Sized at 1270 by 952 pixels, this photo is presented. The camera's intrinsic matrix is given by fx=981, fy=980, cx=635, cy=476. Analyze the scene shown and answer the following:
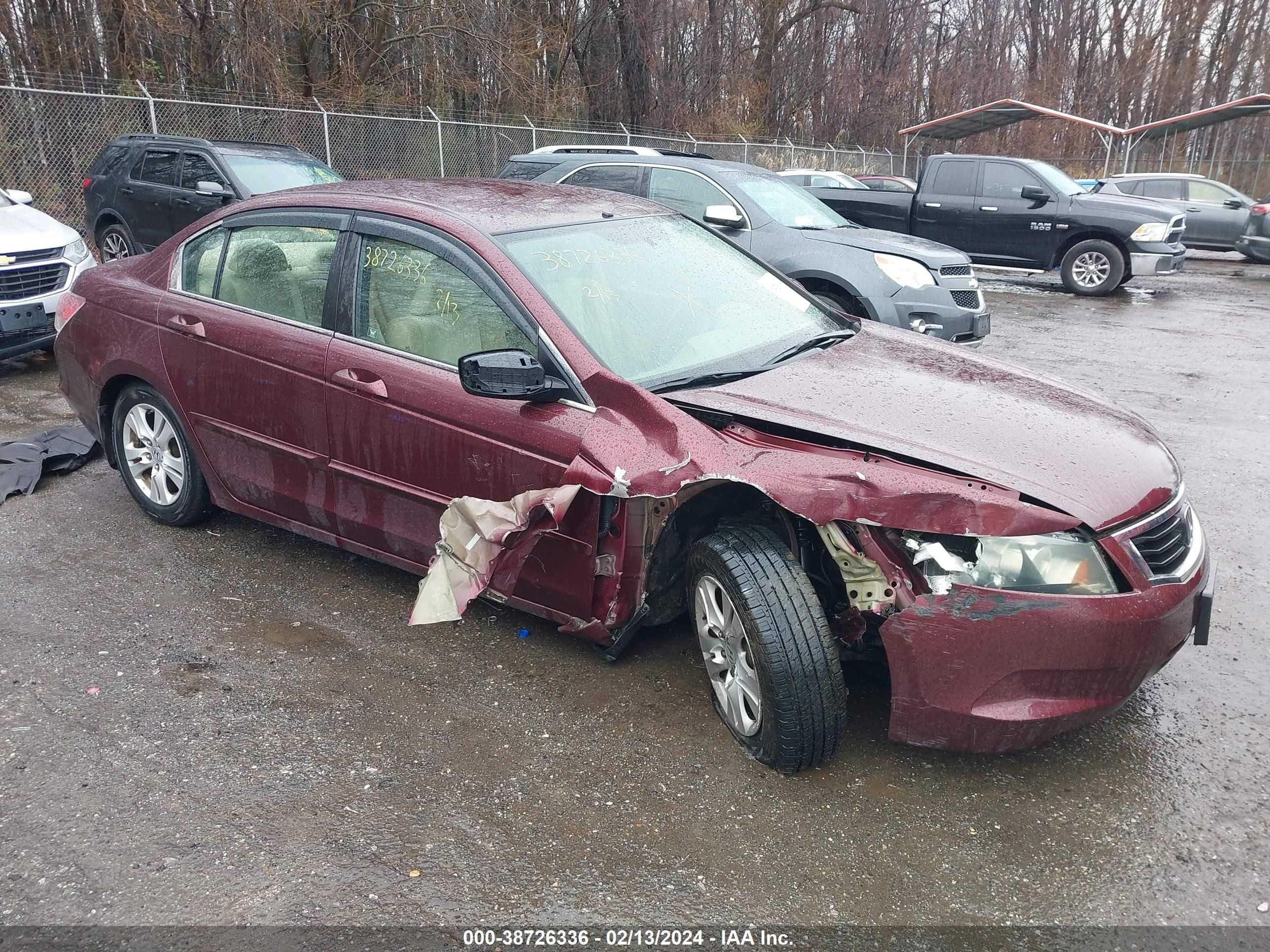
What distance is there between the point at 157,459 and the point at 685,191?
529cm

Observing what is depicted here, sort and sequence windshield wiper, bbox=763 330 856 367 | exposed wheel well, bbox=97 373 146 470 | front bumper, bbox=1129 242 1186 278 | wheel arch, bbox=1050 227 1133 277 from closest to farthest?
windshield wiper, bbox=763 330 856 367 < exposed wheel well, bbox=97 373 146 470 < front bumper, bbox=1129 242 1186 278 < wheel arch, bbox=1050 227 1133 277

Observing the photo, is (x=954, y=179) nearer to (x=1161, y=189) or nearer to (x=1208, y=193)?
(x=1161, y=189)

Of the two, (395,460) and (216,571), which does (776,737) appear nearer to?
(395,460)

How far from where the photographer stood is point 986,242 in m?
14.0

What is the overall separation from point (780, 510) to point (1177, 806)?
143 cm

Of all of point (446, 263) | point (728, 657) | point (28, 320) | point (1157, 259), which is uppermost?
point (446, 263)

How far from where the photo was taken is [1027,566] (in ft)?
8.68

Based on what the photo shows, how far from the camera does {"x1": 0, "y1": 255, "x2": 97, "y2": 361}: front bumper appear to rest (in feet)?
23.7

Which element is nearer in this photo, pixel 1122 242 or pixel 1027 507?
pixel 1027 507

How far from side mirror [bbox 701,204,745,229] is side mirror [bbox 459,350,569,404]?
4.96 m

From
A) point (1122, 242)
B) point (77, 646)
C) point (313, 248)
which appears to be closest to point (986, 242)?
point (1122, 242)

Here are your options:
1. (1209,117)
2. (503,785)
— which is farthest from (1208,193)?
(503,785)

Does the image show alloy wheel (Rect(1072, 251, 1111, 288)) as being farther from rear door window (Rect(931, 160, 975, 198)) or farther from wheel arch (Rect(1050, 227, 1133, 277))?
rear door window (Rect(931, 160, 975, 198))

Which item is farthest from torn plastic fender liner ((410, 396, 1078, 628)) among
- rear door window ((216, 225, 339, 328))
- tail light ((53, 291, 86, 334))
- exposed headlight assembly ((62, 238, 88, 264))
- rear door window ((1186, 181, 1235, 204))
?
rear door window ((1186, 181, 1235, 204))
